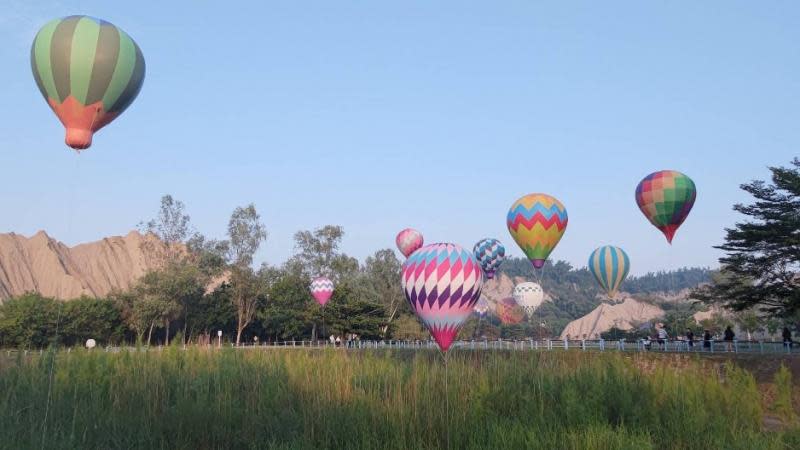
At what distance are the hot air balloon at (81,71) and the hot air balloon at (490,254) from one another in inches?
1838

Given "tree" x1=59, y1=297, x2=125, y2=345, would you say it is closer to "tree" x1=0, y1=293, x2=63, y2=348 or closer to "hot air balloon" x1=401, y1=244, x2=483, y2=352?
"tree" x1=0, y1=293, x2=63, y2=348

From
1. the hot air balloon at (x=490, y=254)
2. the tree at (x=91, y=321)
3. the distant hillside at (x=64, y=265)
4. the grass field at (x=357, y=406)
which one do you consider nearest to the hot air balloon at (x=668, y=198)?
the hot air balloon at (x=490, y=254)

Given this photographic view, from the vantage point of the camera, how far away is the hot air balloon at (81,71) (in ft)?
51.0

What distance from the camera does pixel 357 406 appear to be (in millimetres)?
11633

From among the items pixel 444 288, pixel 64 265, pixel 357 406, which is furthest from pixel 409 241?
pixel 64 265

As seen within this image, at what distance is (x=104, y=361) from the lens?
14328mm

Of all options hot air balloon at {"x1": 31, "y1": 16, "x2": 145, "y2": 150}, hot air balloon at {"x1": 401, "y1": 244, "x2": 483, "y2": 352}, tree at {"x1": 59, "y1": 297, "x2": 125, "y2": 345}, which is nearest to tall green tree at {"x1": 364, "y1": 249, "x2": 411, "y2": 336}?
tree at {"x1": 59, "y1": 297, "x2": 125, "y2": 345}

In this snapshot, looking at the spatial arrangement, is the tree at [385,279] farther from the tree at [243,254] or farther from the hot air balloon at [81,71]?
the hot air balloon at [81,71]

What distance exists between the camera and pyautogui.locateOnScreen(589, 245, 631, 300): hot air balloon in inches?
1961

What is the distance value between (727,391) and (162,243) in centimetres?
5865

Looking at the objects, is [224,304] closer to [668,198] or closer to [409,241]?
[409,241]

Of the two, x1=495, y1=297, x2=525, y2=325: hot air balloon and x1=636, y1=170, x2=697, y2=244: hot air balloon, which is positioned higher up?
x1=636, y1=170, x2=697, y2=244: hot air balloon

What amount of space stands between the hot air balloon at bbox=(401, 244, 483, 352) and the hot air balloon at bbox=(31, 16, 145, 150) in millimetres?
9925

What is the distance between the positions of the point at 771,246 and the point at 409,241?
36465 millimetres
